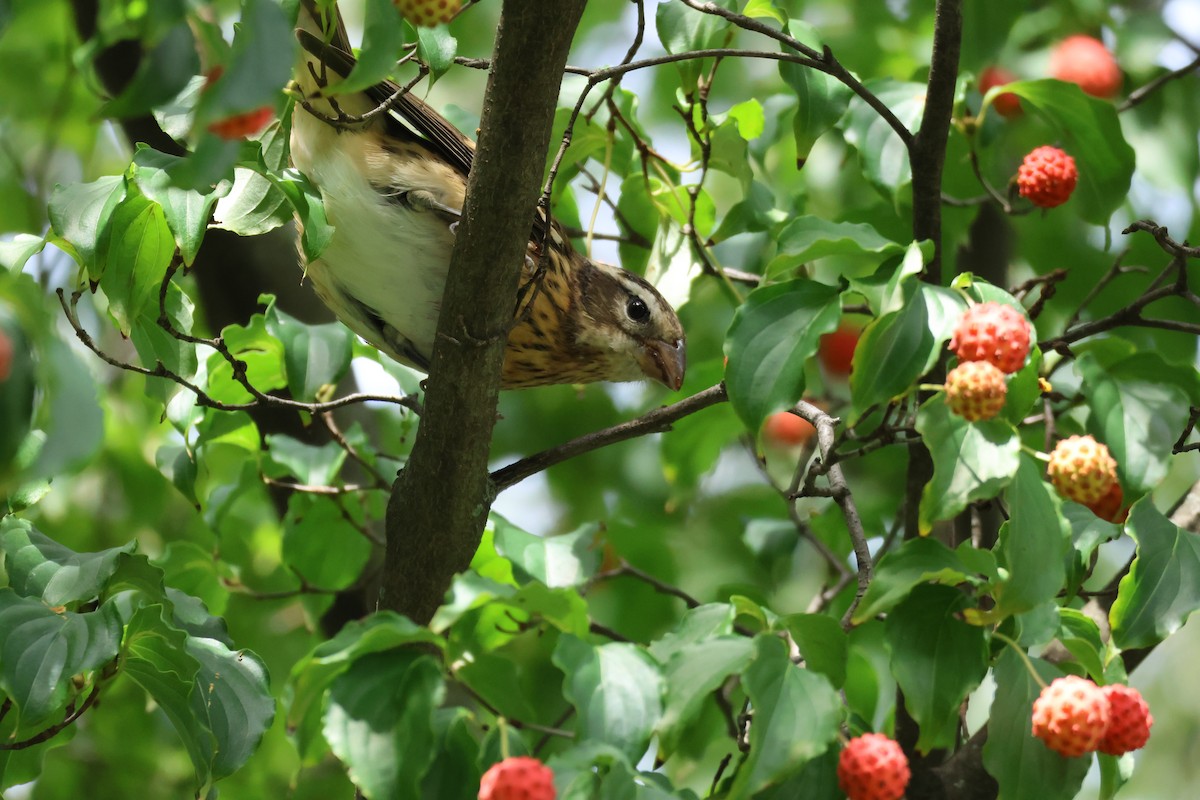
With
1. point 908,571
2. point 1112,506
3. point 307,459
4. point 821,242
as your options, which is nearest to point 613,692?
point 908,571

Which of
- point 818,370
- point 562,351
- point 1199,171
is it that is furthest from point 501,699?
point 1199,171

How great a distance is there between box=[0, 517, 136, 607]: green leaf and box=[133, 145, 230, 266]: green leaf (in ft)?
2.09

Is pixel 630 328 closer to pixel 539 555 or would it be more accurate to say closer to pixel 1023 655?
pixel 539 555

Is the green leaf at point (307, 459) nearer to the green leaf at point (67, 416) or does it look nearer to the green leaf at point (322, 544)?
the green leaf at point (322, 544)

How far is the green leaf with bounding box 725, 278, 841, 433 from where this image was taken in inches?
94.6

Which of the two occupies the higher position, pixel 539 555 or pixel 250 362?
pixel 250 362

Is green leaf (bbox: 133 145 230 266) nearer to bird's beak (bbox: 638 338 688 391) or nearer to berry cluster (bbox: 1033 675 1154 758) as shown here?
berry cluster (bbox: 1033 675 1154 758)

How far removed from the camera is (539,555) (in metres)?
3.41

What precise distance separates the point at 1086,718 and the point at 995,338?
2.14 ft

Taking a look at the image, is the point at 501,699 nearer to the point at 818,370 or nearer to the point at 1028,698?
the point at 1028,698

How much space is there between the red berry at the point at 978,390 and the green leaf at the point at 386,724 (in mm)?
962

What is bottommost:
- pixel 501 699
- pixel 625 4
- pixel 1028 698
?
pixel 1028 698

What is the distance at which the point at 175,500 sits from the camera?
644 cm

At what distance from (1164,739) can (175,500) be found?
6.22 metres
